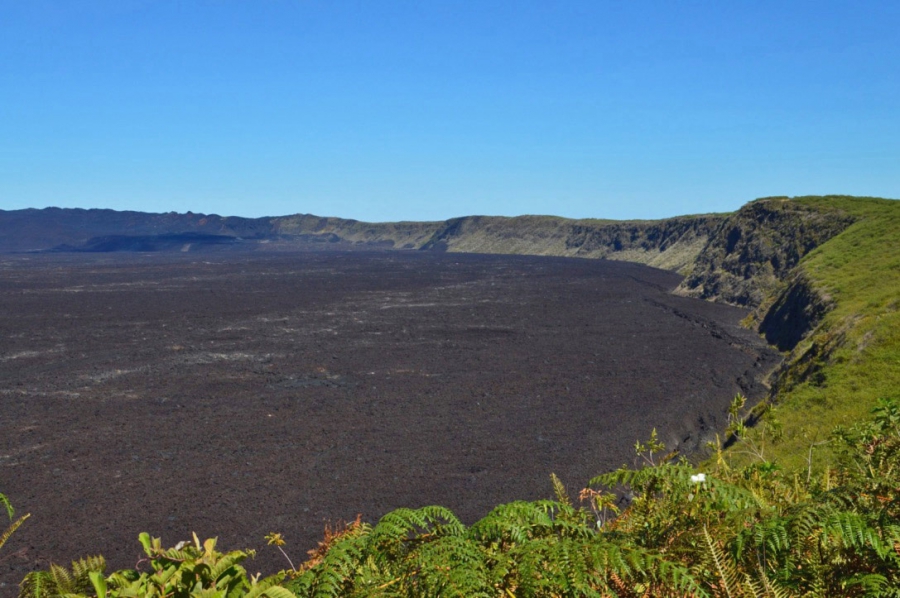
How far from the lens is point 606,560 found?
3.07 meters

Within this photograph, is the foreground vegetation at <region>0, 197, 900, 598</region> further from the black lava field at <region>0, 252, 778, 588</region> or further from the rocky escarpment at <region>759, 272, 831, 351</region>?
the rocky escarpment at <region>759, 272, 831, 351</region>

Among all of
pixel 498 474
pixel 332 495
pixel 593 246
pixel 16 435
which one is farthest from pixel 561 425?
pixel 593 246

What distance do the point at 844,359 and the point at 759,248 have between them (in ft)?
177

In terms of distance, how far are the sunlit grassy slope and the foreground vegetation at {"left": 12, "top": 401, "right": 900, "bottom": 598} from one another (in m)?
2.19

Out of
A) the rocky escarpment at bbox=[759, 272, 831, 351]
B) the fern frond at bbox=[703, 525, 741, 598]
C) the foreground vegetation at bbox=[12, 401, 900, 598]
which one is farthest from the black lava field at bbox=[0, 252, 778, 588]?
the fern frond at bbox=[703, 525, 741, 598]

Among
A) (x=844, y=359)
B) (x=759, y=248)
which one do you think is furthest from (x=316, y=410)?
(x=759, y=248)

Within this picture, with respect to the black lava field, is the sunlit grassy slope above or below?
above

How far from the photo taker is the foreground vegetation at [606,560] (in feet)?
8.78

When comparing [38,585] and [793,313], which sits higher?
[38,585]

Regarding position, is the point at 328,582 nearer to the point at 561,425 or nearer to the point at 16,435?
the point at 561,425

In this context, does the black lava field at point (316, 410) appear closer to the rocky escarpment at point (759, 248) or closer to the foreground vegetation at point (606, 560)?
the rocky escarpment at point (759, 248)

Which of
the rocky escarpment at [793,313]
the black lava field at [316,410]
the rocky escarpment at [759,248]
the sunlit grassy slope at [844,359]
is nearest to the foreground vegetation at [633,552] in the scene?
the sunlit grassy slope at [844,359]

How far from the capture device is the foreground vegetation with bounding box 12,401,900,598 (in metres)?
2.68

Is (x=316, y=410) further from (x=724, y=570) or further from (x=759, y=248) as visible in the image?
(x=759, y=248)
